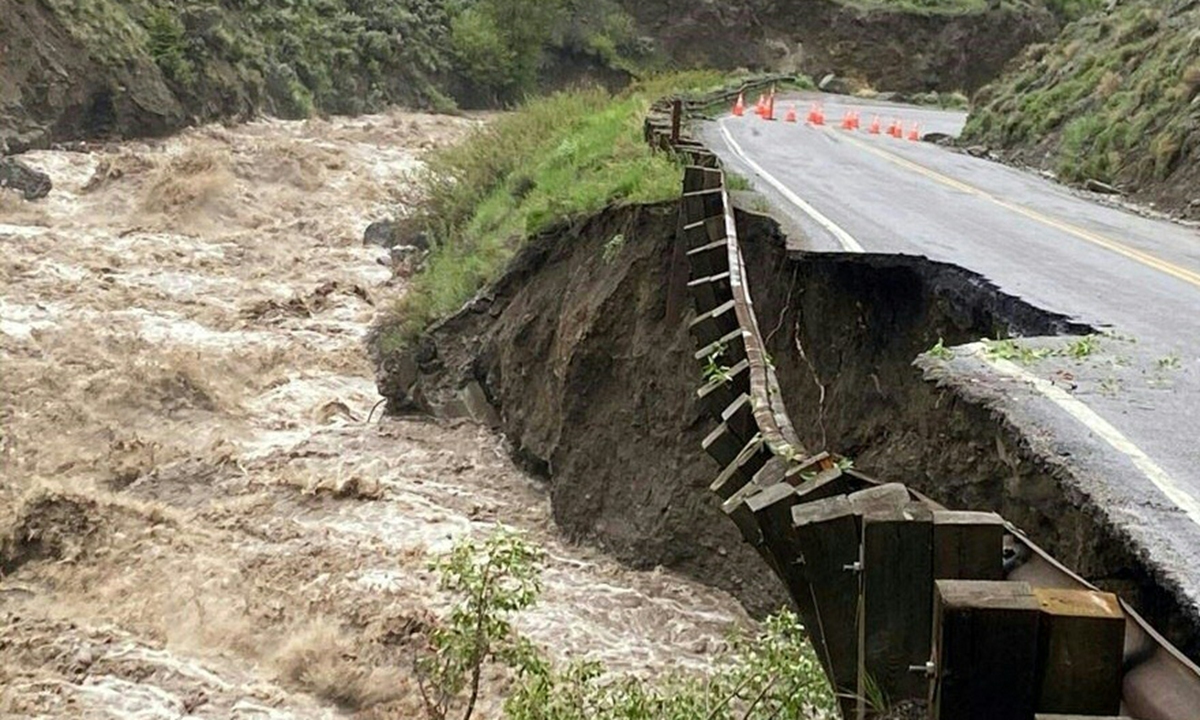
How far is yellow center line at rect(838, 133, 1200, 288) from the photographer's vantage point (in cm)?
946

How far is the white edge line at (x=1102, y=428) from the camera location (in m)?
4.67

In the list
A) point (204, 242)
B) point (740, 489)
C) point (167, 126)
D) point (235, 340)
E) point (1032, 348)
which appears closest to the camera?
point (740, 489)

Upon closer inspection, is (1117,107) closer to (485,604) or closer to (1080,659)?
A: (485,604)

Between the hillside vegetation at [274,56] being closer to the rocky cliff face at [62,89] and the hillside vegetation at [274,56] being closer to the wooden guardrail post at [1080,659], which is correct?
the rocky cliff face at [62,89]

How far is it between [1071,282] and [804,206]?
361cm

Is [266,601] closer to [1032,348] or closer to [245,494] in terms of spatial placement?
[245,494]

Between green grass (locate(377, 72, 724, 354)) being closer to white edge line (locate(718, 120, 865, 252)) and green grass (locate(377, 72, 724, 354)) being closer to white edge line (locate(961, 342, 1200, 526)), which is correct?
white edge line (locate(718, 120, 865, 252))

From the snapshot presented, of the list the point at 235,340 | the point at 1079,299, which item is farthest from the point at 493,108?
the point at 1079,299

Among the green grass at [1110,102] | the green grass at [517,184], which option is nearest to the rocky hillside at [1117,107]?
the green grass at [1110,102]

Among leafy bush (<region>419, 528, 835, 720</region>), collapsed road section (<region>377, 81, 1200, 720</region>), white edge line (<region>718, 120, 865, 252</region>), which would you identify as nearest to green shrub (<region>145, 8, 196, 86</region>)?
white edge line (<region>718, 120, 865, 252</region>)

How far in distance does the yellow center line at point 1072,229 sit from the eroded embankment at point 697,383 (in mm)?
2331

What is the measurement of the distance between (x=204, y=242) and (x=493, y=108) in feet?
75.7

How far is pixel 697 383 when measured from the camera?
10.7 metres

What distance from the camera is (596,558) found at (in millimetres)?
11383
